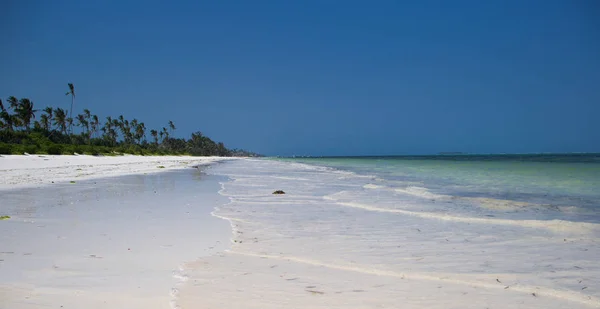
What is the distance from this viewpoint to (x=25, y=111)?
83000mm

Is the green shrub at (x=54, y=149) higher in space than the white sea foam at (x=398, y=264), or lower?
Answer: higher

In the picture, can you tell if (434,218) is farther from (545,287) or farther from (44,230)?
(44,230)

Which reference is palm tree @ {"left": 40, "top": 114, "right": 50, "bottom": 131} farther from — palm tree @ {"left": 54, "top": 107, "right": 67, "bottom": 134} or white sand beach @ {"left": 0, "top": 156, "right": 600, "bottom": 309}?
white sand beach @ {"left": 0, "top": 156, "right": 600, "bottom": 309}

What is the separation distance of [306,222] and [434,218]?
329cm

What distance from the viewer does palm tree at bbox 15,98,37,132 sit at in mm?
82438

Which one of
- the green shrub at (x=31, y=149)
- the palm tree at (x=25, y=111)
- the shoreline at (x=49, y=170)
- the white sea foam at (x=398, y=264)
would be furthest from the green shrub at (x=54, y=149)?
the white sea foam at (x=398, y=264)

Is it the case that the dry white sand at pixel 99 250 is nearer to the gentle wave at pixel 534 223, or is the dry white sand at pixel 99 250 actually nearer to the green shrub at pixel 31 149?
the gentle wave at pixel 534 223

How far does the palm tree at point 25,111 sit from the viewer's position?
270 feet

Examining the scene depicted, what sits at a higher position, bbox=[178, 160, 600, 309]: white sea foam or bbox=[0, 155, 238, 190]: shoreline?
bbox=[178, 160, 600, 309]: white sea foam

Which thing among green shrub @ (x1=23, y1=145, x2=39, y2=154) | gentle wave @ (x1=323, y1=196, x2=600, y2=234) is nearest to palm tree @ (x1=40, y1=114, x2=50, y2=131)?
green shrub @ (x1=23, y1=145, x2=39, y2=154)

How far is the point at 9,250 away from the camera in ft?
18.2

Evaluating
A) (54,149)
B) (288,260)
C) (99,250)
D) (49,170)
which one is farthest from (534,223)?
(54,149)

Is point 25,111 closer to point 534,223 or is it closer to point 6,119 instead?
point 6,119

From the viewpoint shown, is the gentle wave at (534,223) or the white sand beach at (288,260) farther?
the gentle wave at (534,223)
